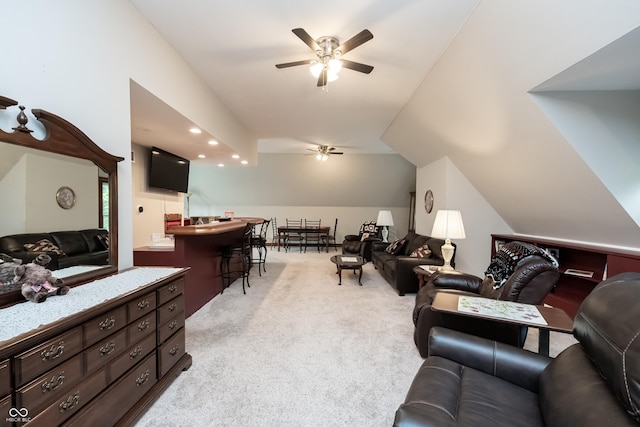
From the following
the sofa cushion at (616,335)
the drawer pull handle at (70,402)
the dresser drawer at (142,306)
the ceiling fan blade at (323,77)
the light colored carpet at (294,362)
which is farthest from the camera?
the ceiling fan blade at (323,77)

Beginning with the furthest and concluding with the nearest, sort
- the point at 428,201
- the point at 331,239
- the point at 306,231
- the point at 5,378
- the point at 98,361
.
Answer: the point at 331,239, the point at 306,231, the point at 428,201, the point at 98,361, the point at 5,378

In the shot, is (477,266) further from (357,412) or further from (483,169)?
(357,412)

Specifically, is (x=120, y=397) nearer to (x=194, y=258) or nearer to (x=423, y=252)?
(x=194, y=258)

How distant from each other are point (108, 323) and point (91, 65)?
1.64 metres

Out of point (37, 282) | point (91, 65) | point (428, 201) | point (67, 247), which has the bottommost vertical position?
point (37, 282)

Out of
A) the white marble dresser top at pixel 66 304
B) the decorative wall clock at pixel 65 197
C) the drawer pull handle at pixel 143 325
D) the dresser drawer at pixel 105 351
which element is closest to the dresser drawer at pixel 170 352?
the drawer pull handle at pixel 143 325

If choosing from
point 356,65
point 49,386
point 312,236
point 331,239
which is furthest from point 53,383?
point 331,239

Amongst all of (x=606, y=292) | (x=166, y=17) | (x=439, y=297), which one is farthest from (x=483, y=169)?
(x=166, y=17)

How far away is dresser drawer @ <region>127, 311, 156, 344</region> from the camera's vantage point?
5.33 feet

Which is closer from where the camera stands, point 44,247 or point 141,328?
point 44,247

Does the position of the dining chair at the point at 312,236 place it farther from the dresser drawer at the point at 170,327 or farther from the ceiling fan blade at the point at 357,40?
the ceiling fan blade at the point at 357,40

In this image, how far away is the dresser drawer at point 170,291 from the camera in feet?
6.22

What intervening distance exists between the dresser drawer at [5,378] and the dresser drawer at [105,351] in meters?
0.33

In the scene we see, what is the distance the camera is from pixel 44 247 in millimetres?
1520
